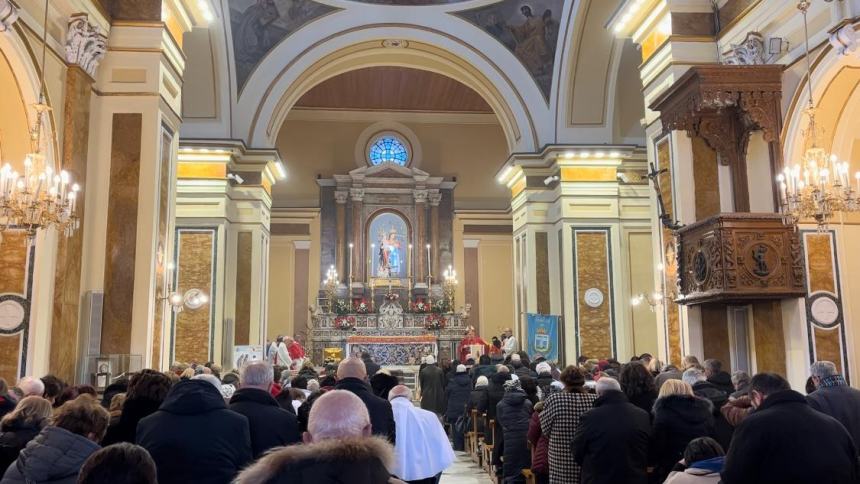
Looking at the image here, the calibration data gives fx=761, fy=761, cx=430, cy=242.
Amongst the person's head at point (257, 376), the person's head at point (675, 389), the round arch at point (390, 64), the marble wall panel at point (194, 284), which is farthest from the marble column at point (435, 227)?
the person's head at point (257, 376)

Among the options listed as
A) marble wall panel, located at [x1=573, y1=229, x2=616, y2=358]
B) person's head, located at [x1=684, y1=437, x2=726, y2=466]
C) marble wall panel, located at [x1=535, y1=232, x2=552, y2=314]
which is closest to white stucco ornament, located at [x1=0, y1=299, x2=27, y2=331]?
person's head, located at [x1=684, y1=437, x2=726, y2=466]

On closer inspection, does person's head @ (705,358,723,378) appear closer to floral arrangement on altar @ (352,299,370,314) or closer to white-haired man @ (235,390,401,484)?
white-haired man @ (235,390,401,484)

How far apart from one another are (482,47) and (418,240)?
7502mm

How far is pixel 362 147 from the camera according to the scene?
23.9m

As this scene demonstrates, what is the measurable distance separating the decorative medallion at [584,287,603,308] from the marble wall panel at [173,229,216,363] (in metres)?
7.41

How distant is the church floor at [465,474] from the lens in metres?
8.41

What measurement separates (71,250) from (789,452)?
7473 mm

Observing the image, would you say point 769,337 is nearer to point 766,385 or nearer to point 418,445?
point 766,385

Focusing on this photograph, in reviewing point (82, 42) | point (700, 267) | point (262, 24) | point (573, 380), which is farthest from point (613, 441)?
point (262, 24)

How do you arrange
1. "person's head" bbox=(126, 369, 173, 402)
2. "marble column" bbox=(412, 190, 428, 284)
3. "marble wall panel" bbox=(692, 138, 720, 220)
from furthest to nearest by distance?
"marble column" bbox=(412, 190, 428, 284), "marble wall panel" bbox=(692, 138, 720, 220), "person's head" bbox=(126, 369, 173, 402)

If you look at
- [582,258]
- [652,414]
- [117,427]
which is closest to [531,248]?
[582,258]

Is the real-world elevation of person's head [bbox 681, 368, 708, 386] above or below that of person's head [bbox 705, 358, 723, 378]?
below

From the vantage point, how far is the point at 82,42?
8.34 meters

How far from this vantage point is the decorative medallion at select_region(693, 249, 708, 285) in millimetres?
8062
